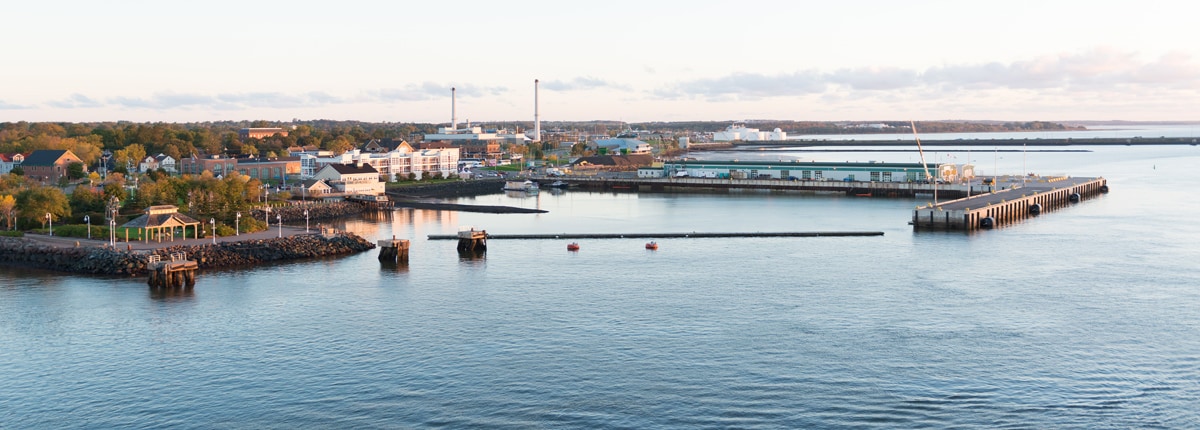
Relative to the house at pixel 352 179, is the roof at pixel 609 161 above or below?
above

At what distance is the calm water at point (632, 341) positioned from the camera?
13297 mm

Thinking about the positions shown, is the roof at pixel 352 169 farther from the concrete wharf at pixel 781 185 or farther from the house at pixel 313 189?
the concrete wharf at pixel 781 185

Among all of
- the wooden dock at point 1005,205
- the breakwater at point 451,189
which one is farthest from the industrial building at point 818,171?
the breakwater at point 451,189

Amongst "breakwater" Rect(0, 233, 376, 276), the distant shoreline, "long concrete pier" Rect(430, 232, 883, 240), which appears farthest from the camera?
the distant shoreline

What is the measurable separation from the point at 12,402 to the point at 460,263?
1273 cm

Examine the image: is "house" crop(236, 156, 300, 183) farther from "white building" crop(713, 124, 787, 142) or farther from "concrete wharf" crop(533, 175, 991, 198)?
"white building" crop(713, 124, 787, 142)

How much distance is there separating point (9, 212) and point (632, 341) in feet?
72.7

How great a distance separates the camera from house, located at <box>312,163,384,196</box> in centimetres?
4697

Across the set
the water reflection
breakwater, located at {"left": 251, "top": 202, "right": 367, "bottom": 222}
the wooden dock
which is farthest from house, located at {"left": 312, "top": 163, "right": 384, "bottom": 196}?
the water reflection

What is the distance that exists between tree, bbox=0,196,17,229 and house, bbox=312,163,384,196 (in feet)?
53.9

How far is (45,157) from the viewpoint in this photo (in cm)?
5144

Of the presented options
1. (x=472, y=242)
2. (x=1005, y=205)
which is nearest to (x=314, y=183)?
(x=472, y=242)

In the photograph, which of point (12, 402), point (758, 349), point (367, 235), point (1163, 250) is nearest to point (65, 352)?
point (12, 402)

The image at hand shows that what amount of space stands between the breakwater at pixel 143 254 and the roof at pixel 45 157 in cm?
2612
